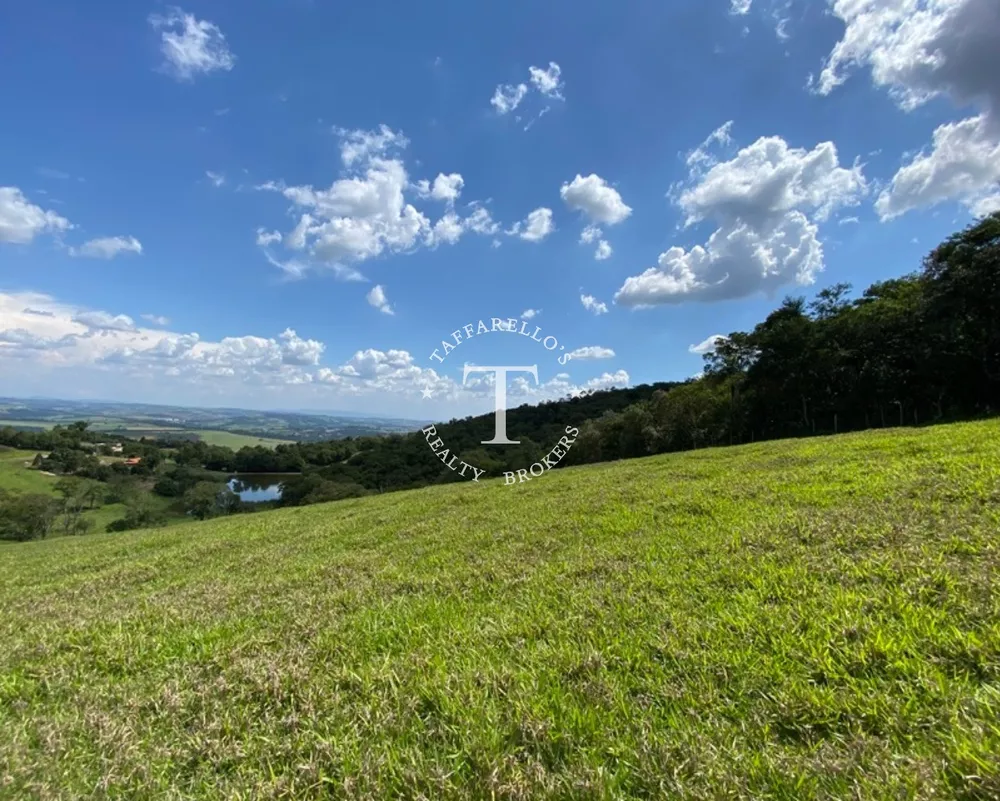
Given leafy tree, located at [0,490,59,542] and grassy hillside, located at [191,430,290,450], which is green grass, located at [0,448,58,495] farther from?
grassy hillside, located at [191,430,290,450]

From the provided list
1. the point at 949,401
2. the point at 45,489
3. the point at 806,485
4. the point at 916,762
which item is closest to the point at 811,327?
the point at 949,401

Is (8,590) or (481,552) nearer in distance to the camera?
(481,552)

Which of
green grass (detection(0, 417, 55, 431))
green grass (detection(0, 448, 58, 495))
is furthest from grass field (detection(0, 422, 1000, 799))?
green grass (detection(0, 417, 55, 431))

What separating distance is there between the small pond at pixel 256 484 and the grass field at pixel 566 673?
263ft

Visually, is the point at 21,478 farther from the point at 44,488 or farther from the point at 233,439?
the point at 233,439

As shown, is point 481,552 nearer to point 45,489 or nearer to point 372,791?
point 372,791

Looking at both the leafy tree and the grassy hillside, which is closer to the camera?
the leafy tree

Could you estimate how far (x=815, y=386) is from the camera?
38969 mm

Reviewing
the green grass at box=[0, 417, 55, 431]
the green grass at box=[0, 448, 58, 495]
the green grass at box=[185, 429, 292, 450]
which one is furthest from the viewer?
the green grass at box=[185, 429, 292, 450]

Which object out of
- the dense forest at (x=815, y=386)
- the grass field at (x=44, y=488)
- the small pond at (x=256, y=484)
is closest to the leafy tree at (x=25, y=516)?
the grass field at (x=44, y=488)

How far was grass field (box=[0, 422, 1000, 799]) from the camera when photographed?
208cm

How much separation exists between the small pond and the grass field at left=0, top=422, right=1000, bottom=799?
80.3 metres

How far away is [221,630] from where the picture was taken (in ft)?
14.3

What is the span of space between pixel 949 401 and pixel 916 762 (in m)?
41.3
